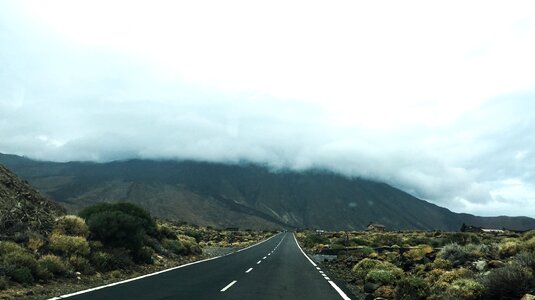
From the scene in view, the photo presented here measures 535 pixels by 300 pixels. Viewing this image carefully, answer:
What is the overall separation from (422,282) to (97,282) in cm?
1031

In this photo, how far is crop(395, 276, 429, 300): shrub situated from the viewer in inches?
477

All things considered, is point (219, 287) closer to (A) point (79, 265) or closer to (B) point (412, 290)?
(A) point (79, 265)

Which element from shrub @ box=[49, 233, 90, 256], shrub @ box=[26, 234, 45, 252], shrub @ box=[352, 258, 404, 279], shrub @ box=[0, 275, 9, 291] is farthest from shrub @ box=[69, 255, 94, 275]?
shrub @ box=[352, 258, 404, 279]

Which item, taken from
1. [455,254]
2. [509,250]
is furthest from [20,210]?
[509,250]

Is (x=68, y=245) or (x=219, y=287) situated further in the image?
(x=68, y=245)

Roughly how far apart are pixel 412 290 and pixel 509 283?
2.58m

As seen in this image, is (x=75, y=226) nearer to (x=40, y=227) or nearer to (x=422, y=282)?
(x=40, y=227)

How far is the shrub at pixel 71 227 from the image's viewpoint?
62.2ft

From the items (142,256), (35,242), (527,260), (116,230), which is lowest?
(142,256)

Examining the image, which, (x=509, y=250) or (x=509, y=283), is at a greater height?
(x=509, y=250)

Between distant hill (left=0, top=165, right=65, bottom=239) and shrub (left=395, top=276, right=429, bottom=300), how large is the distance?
13.2m

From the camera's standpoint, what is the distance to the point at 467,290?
11492mm

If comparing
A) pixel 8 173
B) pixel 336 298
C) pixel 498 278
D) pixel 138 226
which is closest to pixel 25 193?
pixel 8 173

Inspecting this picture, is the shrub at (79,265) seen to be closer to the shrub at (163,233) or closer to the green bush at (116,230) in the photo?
the green bush at (116,230)
